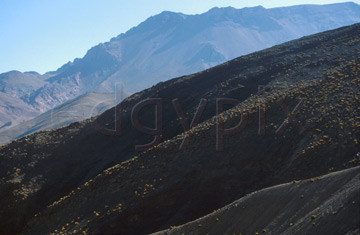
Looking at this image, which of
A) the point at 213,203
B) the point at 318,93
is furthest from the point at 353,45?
the point at 213,203

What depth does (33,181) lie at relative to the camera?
142 feet

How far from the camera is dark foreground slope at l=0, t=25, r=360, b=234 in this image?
94.5ft

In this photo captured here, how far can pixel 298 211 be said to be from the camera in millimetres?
18953

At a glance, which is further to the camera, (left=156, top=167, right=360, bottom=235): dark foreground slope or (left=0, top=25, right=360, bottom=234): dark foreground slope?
(left=0, top=25, right=360, bottom=234): dark foreground slope

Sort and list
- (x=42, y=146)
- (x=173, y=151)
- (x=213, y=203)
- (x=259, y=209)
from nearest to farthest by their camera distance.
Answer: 1. (x=259, y=209)
2. (x=213, y=203)
3. (x=173, y=151)
4. (x=42, y=146)

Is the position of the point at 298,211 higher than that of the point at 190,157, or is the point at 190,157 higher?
the point at 190,157

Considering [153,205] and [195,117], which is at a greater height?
[195,117]

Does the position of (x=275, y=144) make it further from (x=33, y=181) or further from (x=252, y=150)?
(x=33, y=181)

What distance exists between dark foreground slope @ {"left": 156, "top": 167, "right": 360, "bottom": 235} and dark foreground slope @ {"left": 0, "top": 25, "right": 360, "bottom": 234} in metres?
4.83

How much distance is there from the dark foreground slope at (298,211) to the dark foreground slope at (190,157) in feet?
15.8

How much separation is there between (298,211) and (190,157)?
16189mm

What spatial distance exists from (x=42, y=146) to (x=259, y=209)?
36.6 meters

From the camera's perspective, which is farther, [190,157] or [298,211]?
[190,157]

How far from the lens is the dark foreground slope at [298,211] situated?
16.1 meters
